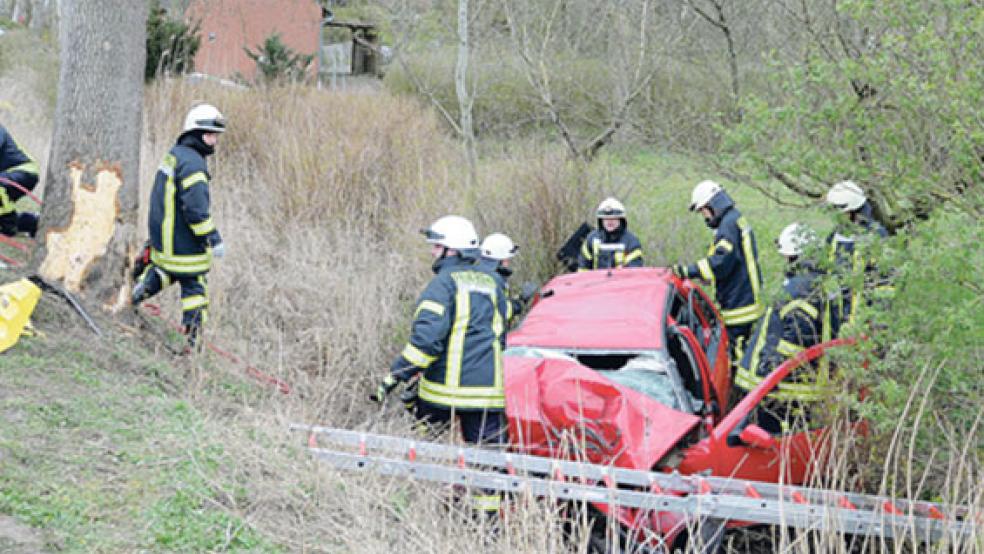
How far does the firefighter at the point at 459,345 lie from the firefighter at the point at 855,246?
1.95 metres

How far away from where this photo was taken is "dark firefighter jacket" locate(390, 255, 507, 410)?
554 centimetres

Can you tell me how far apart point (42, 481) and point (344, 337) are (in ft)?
14.8

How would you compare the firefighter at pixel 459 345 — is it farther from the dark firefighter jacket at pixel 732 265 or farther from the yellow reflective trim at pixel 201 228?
the dark firefighter jacket at pixel 732 265

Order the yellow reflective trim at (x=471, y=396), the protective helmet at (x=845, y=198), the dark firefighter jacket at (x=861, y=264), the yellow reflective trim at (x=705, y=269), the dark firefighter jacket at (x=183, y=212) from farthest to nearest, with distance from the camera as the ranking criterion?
the yellow reflective trim at (x=705, y=269) → the dark firefighter jacket at (x=183, y=212) → the protective helmet at (x=845, y=198) → the yellow reflective trim at (x=471, y=396) → the dark firefighter jacket at (x=861, y=264)

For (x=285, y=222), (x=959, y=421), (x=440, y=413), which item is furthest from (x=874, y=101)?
(x=285, y=222)

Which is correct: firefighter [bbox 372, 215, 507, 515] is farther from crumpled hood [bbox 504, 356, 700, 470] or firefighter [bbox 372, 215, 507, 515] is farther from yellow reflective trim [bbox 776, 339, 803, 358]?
yellow reflective trim [bbox 776, 339, 803, 358]

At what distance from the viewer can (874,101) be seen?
581cm

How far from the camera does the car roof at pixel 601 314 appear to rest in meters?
6.30

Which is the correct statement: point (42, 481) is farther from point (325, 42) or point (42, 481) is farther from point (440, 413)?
point (325, 42)

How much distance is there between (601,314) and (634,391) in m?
0.98

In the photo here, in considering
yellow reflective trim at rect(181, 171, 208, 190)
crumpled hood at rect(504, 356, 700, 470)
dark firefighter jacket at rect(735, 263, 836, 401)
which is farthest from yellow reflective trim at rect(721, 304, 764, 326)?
yellow reflective trim at rect(181, 171, 208, 190)

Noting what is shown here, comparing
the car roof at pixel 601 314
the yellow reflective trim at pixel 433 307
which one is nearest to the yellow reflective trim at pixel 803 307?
the car roof at pixel 601 314

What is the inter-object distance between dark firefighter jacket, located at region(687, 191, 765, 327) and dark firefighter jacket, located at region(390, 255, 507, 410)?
9.89 feet

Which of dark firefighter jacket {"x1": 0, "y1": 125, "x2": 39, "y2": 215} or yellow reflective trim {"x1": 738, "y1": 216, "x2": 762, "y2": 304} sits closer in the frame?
dark firefighter jacket {"x1": 0, "y1": 125, "x2": 39, "y2": 215}
